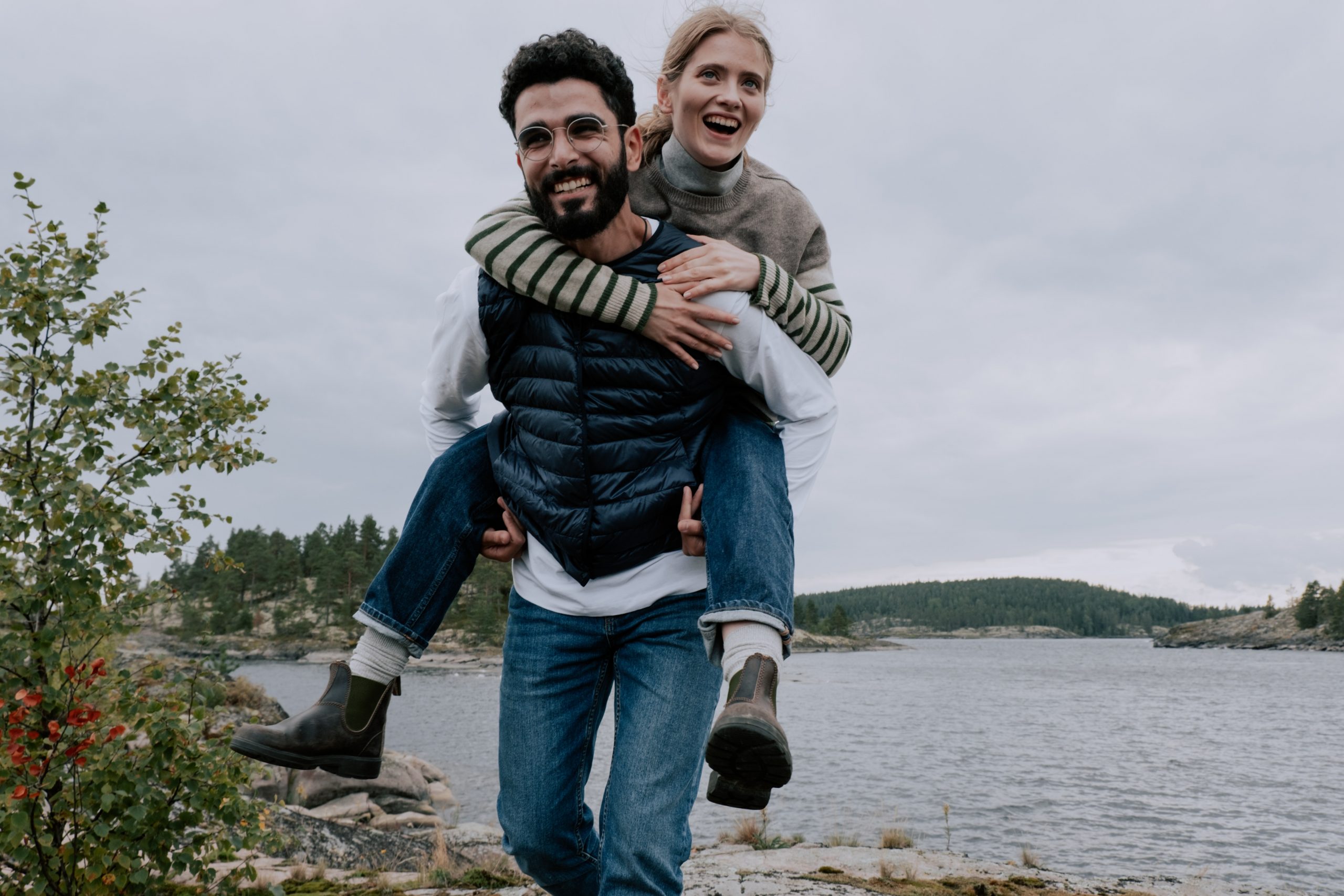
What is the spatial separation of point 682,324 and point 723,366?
0.25 m

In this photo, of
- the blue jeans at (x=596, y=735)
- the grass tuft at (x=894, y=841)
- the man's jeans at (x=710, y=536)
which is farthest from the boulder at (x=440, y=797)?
the man's jeans at (x=710, y=536)

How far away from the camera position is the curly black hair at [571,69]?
2.69 meters

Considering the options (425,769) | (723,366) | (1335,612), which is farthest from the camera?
(1335,612)

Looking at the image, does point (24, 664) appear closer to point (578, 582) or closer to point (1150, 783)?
point (578, 582)

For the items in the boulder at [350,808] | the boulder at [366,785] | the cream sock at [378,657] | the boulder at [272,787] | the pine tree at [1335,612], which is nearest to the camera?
the cream sock at [378,657]

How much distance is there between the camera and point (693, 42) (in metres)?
3.05

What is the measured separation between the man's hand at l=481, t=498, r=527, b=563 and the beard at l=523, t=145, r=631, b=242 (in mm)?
949

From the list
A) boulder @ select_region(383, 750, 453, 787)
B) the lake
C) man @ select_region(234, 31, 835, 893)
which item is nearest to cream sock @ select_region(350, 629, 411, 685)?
man @ select_region(234, 31, 835, 893)

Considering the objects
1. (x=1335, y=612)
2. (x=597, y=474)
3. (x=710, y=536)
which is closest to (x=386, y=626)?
(x=597, y=474)

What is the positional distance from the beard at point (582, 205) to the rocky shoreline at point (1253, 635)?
120 m

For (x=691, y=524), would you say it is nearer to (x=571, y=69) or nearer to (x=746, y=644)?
(x=746, y=644)

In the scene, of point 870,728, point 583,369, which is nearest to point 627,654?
point 583,369

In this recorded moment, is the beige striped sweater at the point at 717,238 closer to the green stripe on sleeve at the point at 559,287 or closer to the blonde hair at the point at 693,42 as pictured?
the green stripe on sleeve at the point at 559,287

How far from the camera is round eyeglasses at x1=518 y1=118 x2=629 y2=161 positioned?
2.65 m
